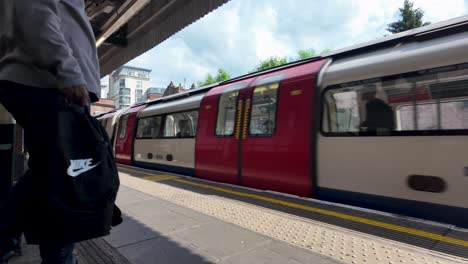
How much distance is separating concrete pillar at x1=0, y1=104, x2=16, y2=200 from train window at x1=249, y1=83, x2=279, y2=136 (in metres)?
3.79

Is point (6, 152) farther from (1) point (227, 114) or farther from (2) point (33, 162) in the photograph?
(1) point (227, 114)

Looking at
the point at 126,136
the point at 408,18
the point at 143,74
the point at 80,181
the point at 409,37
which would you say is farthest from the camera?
the point at 143,74

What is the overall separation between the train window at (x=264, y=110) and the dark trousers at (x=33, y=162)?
4043mm

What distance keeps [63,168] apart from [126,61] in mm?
10875

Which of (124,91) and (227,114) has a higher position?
(124,91)

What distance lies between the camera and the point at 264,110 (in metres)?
5.62

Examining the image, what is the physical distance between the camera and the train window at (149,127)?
9.08 m

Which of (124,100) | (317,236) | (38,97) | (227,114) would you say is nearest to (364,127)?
(317,236)

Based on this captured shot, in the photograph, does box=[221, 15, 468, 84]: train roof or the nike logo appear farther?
box=[221, 15, 468, 84]: train roof

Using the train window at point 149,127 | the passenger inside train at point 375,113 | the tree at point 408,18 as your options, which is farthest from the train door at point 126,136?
the tree at point 408,18

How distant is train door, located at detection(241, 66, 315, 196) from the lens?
15.6 feet

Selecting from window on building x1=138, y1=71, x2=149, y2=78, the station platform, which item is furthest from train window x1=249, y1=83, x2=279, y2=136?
window on building x1=138, y1=71, x2=149, y2=78

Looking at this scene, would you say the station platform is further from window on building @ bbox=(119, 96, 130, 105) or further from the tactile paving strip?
window on building @ bbox=(119, 96, 130, 105)

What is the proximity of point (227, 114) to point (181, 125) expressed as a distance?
2.00 m
